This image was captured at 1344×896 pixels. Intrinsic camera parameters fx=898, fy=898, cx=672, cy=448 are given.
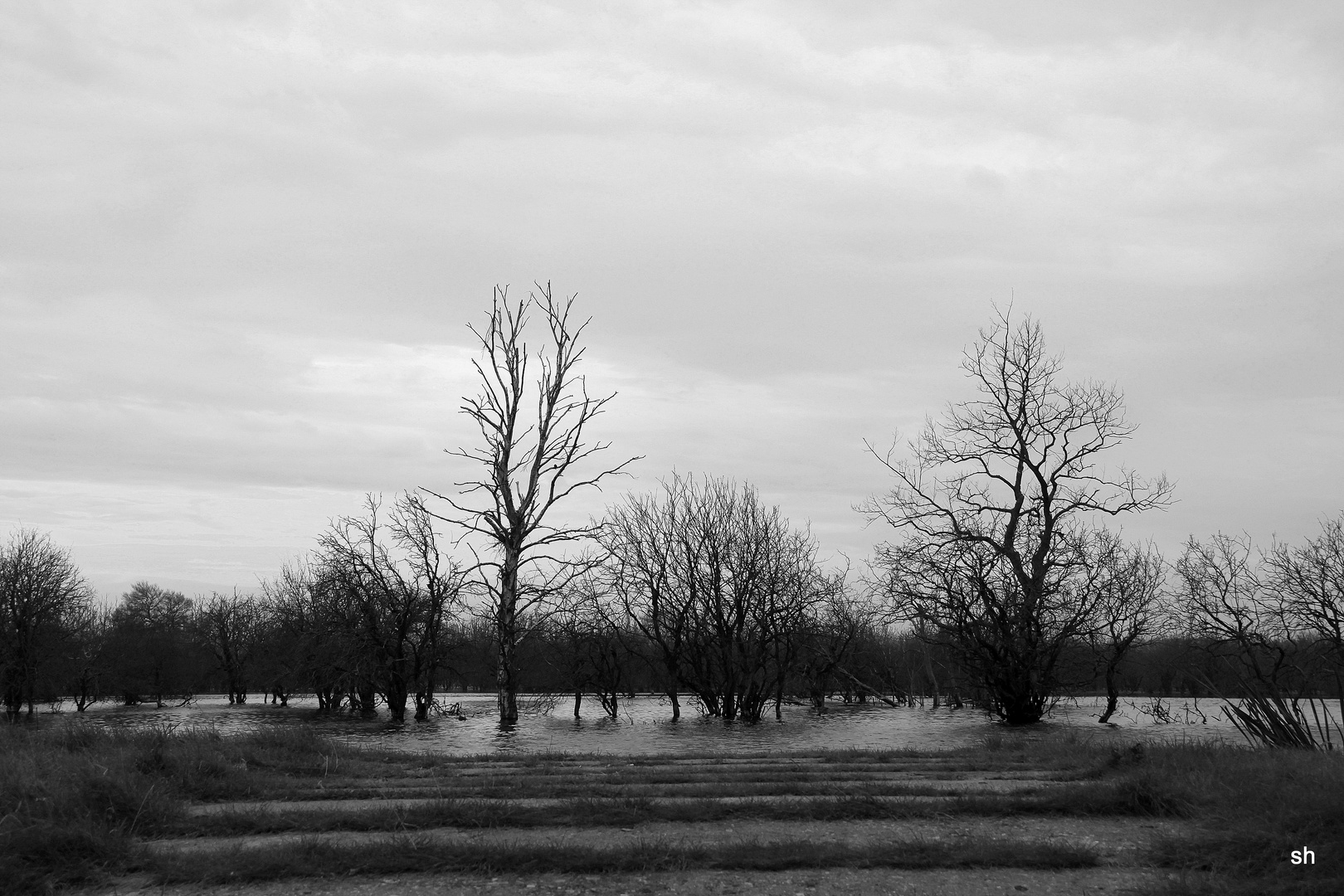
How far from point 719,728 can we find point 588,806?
15.6 m

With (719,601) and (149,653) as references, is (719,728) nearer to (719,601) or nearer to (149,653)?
(719,601)

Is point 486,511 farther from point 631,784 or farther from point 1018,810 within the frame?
point 1018,810

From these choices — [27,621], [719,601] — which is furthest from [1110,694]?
[27,621]

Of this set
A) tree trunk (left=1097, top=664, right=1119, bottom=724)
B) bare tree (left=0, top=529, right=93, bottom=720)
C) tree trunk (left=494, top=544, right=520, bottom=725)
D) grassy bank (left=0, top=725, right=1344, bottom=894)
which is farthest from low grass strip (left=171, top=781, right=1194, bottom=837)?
bare tree (left=0, top=529, right=93, bottom=720)

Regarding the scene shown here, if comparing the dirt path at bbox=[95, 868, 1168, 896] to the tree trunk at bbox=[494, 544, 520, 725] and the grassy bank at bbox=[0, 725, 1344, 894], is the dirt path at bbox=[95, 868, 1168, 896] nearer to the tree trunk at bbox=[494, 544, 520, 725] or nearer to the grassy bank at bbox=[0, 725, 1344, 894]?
the grassy bank at bbox=[0, 725, 1344, 894]

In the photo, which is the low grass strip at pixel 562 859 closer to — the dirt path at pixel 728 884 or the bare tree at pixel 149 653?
the dirt path at pixel 728 884

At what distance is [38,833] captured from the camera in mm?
Result: 6980

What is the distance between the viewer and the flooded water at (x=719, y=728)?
18.4 meters

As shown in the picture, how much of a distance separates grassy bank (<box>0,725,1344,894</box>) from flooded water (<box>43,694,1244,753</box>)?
475 centimetres

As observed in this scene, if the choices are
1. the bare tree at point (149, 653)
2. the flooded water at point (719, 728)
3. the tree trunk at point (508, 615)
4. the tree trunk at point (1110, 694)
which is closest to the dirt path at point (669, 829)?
the flooded water at point (719, 728)

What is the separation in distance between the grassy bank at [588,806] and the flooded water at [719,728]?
187 inches

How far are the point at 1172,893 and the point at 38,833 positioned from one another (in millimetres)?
8290

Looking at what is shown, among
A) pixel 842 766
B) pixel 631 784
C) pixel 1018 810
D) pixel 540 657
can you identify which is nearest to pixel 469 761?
pixel 631 784

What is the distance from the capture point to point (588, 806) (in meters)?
8.61
